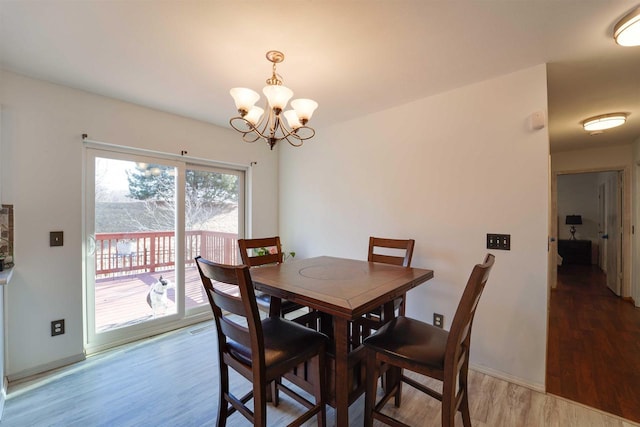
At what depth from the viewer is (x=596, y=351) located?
244cm

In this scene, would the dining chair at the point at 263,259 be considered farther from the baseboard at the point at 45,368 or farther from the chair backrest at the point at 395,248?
the baseboard at the point at 45,368

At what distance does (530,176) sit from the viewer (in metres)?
1.95

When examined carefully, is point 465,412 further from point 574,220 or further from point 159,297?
point 574,220

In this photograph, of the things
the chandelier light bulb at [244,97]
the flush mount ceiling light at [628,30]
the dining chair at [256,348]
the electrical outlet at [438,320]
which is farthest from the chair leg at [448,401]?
the flush mount ceiling light at [628,30]

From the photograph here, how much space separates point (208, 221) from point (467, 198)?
9.49 feet

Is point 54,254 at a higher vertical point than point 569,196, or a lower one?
lower

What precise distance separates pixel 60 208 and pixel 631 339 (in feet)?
18.2

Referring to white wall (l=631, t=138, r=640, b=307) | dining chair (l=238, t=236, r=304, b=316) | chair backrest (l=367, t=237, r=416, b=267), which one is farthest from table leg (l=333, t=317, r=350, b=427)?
white wall (l=631, t=138, r=640, b=307)

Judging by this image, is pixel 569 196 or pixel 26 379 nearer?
pixel 26 379

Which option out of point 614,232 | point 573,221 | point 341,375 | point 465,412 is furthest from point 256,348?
point 573,221

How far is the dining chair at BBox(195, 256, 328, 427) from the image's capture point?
46.2 inches

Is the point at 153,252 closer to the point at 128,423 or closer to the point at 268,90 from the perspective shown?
the point at 128,423

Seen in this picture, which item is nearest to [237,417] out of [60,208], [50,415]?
[50,415]

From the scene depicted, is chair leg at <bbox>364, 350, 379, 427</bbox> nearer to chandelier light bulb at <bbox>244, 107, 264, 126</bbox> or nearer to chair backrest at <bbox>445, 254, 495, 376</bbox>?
chair backrest at <bbox>445, 254, 495, 376</bbox>
